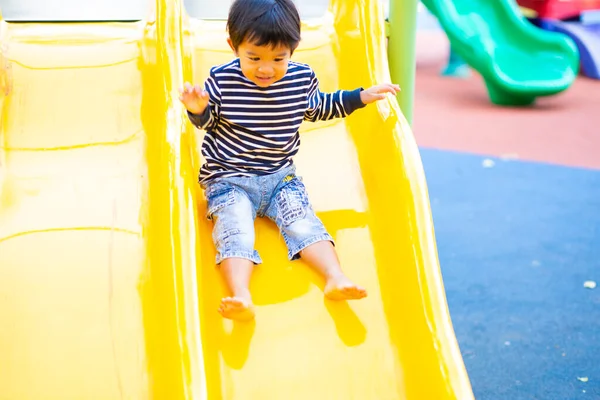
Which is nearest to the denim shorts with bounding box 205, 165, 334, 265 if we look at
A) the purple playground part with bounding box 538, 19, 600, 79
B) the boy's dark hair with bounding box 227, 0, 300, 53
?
the boy's dark hair with bounding box 227, 0, 300, 53

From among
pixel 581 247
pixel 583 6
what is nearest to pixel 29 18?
pixel 581 247

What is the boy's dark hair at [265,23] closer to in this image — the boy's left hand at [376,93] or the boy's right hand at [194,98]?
the boy's right hand at [194,98]

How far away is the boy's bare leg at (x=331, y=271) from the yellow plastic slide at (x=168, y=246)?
0.04 meters

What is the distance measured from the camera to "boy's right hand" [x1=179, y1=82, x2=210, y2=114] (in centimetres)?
224

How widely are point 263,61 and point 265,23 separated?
0.14 metres

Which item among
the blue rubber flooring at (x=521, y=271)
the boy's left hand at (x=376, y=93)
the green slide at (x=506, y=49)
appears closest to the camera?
the boy's left hand at (x=376, y=93)

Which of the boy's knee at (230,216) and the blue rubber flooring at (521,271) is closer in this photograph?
the boy's knee at (230,216)

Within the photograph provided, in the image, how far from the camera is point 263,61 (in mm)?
2271

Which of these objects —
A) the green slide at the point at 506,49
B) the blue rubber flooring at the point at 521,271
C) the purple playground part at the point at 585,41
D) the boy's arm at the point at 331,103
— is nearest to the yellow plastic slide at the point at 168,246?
the boy's arm at the point at 331,103

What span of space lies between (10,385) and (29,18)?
1562 millimetres

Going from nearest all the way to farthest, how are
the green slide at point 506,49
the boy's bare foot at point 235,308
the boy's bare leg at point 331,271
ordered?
1. the boy's bare foot at point 235,308
2. the boy's bare leg at point 331,271
3. the green slide at point 506,49

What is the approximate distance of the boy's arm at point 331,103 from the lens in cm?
249

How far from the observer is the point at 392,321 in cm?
227

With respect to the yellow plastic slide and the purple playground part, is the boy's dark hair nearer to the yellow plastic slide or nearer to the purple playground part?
the yellow plastic slide
